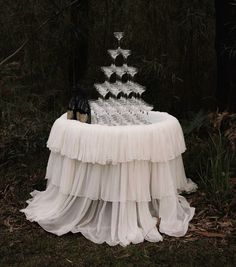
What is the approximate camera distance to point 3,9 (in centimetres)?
688

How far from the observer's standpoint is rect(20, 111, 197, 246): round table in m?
3.19

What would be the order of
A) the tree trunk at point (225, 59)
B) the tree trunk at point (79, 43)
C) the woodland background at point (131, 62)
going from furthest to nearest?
1. the tree trunk at point (79, 43)
2. the tree trunk at point (225, 59)
3. the woodland background at point (131, 62)

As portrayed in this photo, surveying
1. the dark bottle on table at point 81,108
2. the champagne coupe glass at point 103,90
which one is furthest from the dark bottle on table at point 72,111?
the champagne coupe glass at point 103,90

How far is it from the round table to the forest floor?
0.25 feet

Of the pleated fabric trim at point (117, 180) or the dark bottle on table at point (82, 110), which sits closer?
the pleated fabric trim at point (117, 180)

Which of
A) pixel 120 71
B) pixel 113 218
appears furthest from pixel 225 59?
pixel 113 218

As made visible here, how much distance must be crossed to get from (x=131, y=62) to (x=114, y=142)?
3.69 metres

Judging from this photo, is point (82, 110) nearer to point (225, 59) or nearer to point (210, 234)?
point (210, 234)

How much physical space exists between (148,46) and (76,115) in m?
3.60

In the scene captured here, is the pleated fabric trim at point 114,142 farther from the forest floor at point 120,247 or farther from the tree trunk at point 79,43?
the tree trunk at point 79,43

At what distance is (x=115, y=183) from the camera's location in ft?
10.6

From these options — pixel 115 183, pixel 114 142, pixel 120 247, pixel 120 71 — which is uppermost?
pixel 120 71

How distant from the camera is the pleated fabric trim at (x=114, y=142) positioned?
3164mm

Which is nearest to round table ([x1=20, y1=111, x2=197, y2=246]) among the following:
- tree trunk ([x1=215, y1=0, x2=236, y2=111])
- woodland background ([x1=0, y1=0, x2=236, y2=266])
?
woodland background ([x1=0, y1=0, x2=236, y2=266])
